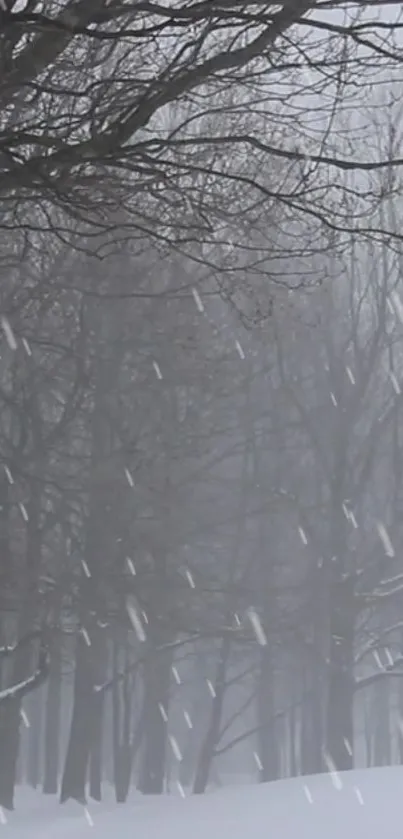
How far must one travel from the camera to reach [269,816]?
1284 cm

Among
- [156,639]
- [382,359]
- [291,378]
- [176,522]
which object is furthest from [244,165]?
[382,359]

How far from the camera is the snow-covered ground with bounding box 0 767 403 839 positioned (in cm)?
1160

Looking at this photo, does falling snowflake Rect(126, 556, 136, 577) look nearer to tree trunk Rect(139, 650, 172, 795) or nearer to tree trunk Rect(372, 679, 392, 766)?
tree trunk Rect(139, 650, 172, 795)

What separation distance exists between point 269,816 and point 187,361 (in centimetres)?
735

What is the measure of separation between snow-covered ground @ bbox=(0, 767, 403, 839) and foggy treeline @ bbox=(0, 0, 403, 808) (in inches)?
77.8

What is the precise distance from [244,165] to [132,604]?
44.4ft

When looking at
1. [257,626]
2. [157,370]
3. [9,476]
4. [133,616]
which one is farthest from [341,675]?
[9,476]

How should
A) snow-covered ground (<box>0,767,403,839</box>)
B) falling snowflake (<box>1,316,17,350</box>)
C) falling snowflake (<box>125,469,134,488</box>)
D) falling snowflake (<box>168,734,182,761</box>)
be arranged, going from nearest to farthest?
snow-covered ground (<box>0,767,403,839</box>)
falling snowflake (<box>1,316,17,350</box>)
falling snowflake (<box>125,469,134,488</box>)
falling snowflake (<box>168,734,182,761</box>)

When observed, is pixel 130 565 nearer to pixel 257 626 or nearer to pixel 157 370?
pixel 157 370

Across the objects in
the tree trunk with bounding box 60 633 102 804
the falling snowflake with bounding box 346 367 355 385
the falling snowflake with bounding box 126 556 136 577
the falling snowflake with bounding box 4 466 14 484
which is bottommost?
the tree trunk with bounding box 60 633 102 804

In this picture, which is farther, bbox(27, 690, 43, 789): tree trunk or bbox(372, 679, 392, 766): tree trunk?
bbox(372, 679, 392, 766): tree trunk

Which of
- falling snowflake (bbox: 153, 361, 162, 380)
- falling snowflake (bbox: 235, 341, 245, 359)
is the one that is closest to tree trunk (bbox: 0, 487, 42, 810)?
falling snowflake (bbox: 153, 361, 162, 380)

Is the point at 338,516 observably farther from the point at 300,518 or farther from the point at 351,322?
the point at 351,322

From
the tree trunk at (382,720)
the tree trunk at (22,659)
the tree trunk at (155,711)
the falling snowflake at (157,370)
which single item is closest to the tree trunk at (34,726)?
the tree trunk at (155,711)
